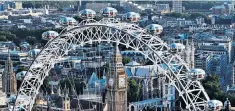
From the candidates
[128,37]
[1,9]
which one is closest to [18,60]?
[128,37]

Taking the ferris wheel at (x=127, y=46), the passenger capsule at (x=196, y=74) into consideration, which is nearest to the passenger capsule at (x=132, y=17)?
the ferris wheel at (x=127, y=46)

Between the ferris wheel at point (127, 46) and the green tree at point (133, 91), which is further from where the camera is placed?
the green tree at point (133, 91)

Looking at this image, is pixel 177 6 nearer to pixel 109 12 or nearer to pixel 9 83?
pixel 9 83

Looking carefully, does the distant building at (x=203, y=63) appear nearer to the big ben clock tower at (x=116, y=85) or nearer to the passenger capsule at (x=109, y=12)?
the big ben clock tower at (x=116, y=85)

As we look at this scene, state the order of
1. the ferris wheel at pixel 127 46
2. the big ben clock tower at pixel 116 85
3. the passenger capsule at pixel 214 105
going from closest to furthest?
the passenger capsule at pixel 214 105, the ferris wheel at pixel 127 46, the big ben clock tower at pixel 116 85

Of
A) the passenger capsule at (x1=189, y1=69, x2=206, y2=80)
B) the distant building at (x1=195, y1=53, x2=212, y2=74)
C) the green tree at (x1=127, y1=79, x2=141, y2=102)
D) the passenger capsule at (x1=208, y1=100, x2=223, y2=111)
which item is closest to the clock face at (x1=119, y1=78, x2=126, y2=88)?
the passenger capsule at (x1=189, y1=69, x2=206, y2=80)

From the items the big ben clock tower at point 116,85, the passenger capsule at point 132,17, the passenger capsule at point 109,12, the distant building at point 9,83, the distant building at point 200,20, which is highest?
the passenger capsule at point 109,12

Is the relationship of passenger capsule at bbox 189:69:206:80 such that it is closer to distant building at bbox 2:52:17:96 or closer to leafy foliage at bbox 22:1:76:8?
distant building at bbox 2:52:17:96
